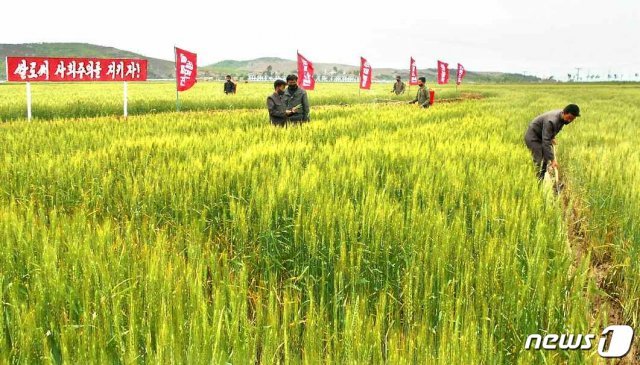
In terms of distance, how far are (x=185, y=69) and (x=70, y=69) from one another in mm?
3137

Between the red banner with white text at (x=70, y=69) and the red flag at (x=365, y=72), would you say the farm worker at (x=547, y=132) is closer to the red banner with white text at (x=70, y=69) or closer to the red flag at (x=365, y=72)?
the red banner with white text at (x=70, y=69)

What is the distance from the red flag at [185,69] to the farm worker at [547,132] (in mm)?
10057

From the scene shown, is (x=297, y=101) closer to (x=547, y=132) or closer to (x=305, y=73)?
(x=547, y=132)

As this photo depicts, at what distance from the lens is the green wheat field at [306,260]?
173cm

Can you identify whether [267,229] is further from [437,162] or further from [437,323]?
[437,162]

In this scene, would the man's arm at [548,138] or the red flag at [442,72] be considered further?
the red flag at [442,72]

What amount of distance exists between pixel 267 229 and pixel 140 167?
2.19m

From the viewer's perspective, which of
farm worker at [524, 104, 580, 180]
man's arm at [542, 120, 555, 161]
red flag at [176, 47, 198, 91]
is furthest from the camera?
red flag at [176, 47, 198, 91]

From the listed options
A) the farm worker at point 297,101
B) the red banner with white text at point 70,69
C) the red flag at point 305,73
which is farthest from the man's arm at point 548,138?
the red flag at point 305,73

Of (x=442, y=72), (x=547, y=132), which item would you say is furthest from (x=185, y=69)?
(x=442, y=72)

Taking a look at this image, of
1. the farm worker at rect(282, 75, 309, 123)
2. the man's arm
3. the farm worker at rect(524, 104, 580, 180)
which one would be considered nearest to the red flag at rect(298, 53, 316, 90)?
the farm worker at rect(282, 75, 309, 123)

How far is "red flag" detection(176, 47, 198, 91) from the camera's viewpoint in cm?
1394

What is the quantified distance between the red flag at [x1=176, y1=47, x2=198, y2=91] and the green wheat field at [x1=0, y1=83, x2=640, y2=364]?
8.93m

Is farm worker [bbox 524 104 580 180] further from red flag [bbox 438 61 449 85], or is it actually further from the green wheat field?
red flag [bbox 438 61 449 85]
